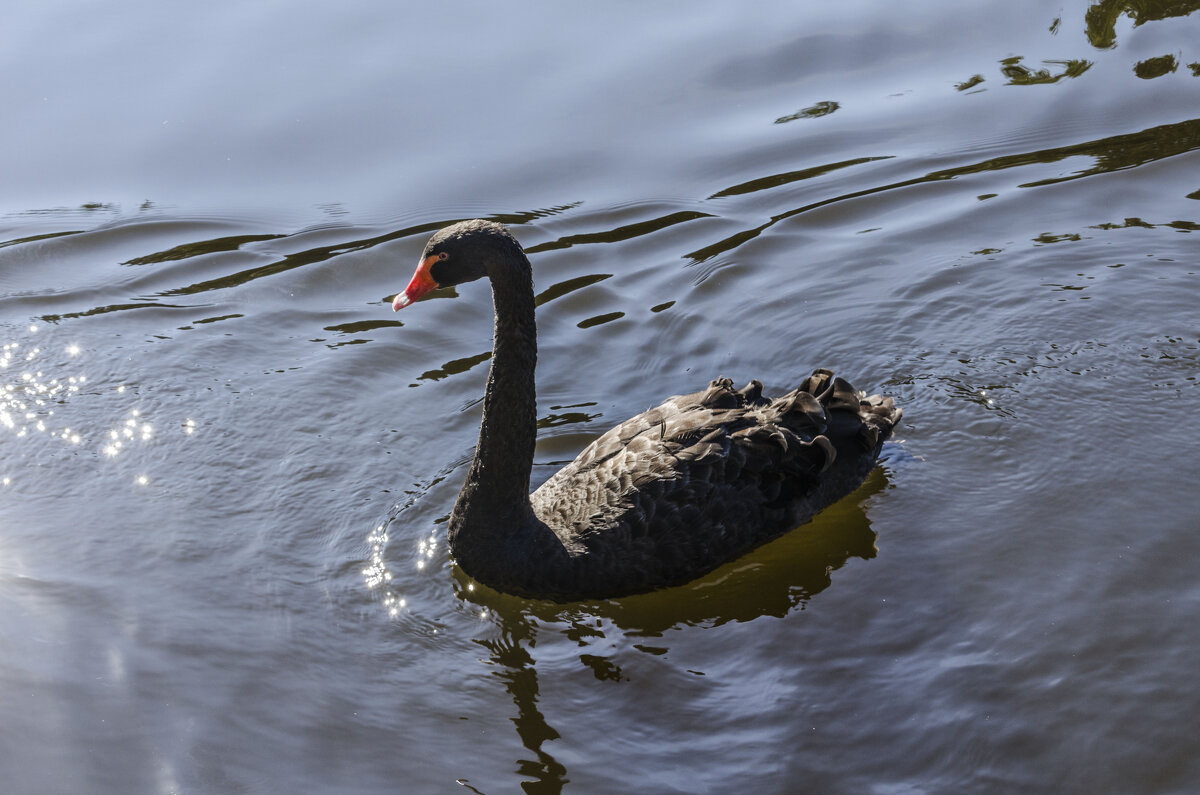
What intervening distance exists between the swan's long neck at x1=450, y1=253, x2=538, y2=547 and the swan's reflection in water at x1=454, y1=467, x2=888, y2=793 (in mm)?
386

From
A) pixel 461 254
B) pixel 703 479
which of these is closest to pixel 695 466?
pixel 703 479

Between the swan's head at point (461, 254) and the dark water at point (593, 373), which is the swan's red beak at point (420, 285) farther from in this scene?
the dark water at point (593, 373)

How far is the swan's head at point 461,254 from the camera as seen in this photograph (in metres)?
5.03

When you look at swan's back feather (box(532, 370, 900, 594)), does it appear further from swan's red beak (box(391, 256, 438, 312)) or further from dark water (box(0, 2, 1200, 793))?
swan's red beak (box(391, 256, 438, 312))

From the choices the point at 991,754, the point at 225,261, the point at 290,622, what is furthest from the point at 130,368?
the point at 991,754

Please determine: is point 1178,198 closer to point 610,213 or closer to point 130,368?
point 610,213

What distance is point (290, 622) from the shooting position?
5.17 meters

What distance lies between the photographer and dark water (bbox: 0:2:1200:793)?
15.2ft

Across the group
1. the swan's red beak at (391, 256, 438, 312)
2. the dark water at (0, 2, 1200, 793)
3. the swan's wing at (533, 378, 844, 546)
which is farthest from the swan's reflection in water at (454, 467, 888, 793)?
the swan's red beak at (391, 256, 438, 312)

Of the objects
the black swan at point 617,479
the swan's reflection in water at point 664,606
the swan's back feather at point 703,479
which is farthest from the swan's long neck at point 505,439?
the swan's reflection in water at point 664,606

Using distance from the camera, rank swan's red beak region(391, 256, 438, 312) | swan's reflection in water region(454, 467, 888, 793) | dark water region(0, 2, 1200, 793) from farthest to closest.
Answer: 1. swan's red beak region(391, 256, 438, 312)
2. swan's reflection in water region(454, 467, 888, 793)
3. dark water region(0, 2, 1200, 793)

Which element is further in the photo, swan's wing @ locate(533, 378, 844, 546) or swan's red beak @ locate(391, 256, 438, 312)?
swan's wing @ locate(533, 378, 844, 546)

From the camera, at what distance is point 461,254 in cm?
507

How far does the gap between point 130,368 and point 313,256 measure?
1.66 meters
